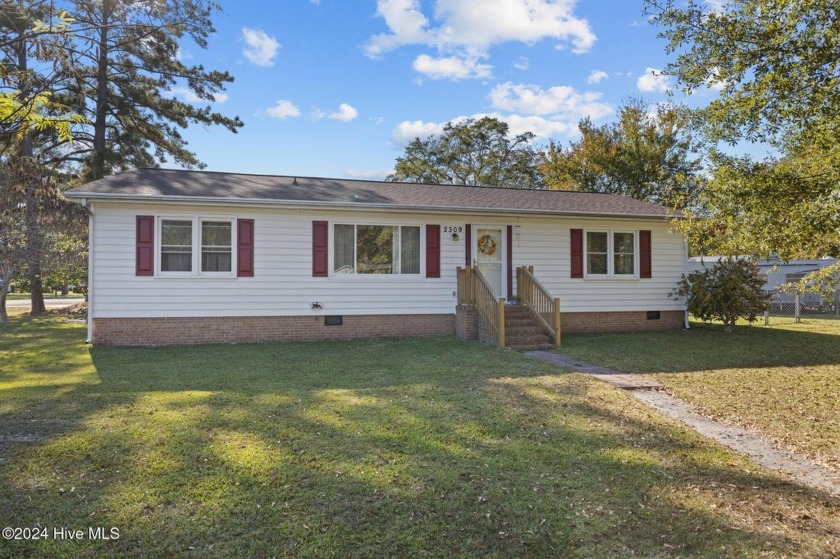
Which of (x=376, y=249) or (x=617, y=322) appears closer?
(x=376, y=249)

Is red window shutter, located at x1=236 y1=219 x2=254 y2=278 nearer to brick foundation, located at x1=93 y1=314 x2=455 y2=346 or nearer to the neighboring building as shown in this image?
brick foundation, located at x1=93 y1=314 x2=455 y2=346

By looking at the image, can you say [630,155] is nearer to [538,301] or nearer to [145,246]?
[538,301]

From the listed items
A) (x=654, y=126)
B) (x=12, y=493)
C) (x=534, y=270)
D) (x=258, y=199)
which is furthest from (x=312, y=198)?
(x=654, y=126)

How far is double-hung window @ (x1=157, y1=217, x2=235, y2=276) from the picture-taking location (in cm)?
1049

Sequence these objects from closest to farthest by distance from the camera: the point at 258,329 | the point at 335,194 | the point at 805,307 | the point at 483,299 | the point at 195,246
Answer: the point at 195,246
the point at 483,299
the point at 258,329
the point at 335,194
the point at 805,307

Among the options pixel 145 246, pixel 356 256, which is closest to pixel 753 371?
pixel 356 256

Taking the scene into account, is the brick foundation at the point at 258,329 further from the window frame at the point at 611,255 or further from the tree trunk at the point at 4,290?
the tree trunk at the point at 4,290

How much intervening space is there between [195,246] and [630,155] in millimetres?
22211

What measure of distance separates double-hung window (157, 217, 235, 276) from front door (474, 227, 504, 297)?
5.82m

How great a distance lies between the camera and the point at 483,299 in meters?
10.7

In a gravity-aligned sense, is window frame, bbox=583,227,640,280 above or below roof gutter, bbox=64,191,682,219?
below

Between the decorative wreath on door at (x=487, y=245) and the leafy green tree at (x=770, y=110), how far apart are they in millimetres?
6291

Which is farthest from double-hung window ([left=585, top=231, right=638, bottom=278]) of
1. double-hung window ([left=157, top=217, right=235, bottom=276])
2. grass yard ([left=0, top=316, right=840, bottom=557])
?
double-hung window ([left=157, top=217, right=235, bottom=276])

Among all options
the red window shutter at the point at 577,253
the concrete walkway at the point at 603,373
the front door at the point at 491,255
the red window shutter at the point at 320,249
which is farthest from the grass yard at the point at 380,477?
the red window shutter at the point at 577,253
